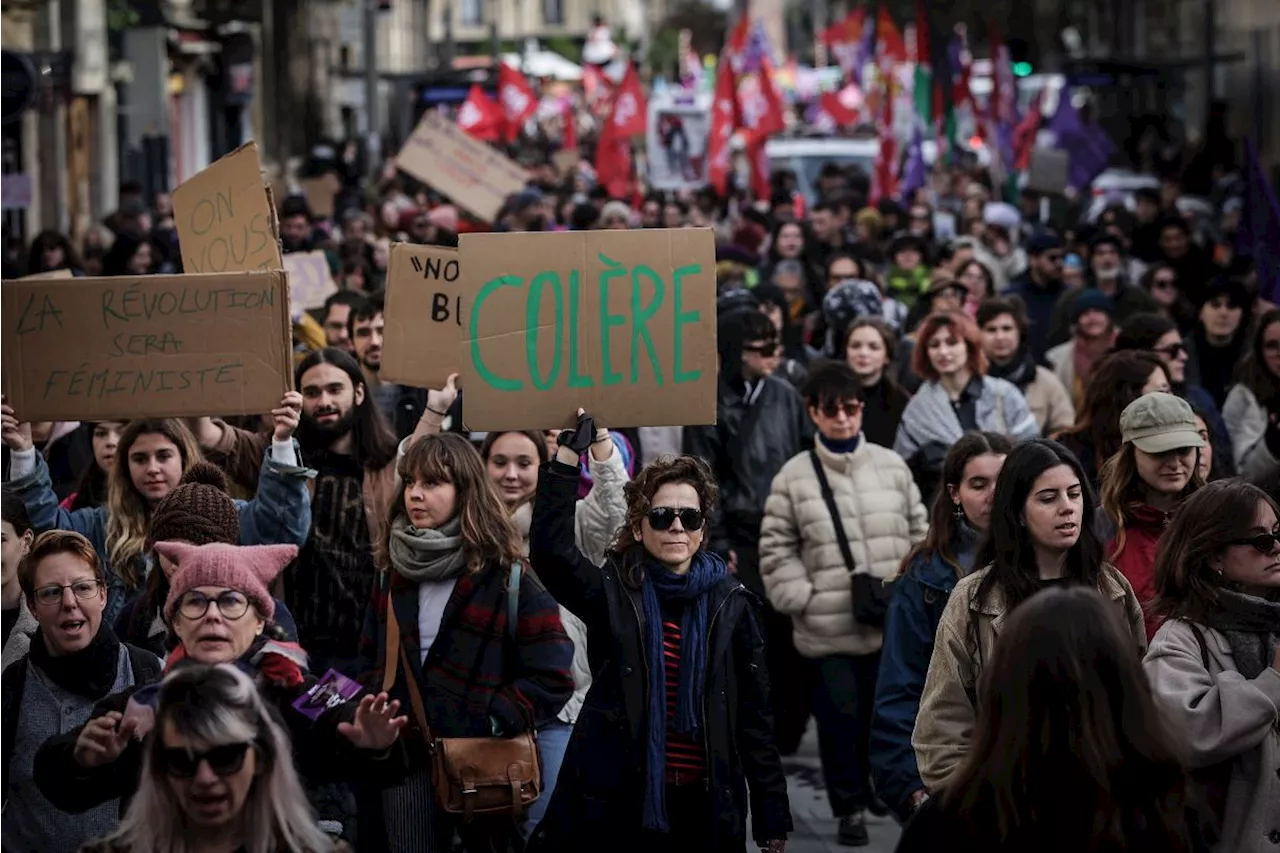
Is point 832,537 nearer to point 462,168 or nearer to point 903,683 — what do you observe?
point 903,683

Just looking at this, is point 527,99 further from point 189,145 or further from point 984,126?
point 189,145

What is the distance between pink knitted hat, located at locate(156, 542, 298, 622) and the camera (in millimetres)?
5012

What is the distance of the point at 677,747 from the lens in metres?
5.85

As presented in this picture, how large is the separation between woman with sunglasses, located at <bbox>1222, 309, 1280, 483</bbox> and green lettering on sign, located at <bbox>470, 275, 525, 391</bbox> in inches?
158

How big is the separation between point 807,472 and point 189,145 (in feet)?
92.8

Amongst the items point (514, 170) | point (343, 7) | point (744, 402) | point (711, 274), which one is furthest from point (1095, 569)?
point (343, 7)

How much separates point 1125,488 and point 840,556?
1661mm

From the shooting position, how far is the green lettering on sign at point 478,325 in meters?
5.93

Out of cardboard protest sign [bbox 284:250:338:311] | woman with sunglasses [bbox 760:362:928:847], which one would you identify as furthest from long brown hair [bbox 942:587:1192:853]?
cardboard protest sign [bbox 284:250:338:311]

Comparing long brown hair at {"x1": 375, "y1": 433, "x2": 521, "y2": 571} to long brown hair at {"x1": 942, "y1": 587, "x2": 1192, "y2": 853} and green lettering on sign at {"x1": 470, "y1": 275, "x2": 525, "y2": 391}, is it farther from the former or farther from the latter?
long brown hair at {"x1": 942, "y1": 587, "x2": 1192, "y2": 853}

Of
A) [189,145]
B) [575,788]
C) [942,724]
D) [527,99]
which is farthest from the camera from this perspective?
[189,145]

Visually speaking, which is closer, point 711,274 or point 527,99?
Answer: point 711,274

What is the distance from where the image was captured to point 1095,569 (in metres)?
5.38

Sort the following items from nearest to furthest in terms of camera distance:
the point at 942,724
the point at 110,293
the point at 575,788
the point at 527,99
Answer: the point at 942,724
the point at 575,788
the point at 110,293
the point at 527,99
